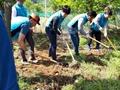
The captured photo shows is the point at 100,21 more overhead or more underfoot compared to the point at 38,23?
more underfoot

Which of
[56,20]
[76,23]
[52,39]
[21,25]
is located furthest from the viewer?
[76,23]

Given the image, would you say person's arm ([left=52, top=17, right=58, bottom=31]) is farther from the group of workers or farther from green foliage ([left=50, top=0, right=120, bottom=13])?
green foliage ([left=50, top=0, right=120, bottom=13])

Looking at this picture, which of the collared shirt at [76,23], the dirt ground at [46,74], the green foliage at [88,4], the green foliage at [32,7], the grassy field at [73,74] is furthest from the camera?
the green foliage at [32,7]

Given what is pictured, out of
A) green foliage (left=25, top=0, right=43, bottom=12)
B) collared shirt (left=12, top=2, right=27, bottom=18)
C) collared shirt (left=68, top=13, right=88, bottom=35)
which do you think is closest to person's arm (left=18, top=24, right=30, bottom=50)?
collared shirt (left=12, top=2, right=27, bottom=18)

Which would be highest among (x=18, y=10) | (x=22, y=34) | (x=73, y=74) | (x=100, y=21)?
(x=18, y=10)

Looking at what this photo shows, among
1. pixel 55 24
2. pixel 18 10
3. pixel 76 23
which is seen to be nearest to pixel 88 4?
pixel 76 23

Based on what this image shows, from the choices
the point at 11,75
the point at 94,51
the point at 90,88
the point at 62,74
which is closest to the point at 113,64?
the point at 62,74

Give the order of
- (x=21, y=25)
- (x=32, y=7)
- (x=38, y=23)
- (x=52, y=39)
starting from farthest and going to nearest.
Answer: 1. (x=32, y=7)
2. (x=52, y=39)
3. (x=21, y=25)
4. (x=38, y=23)

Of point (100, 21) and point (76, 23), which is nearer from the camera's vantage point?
point (76, 23)

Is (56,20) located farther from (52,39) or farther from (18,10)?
(18,10)

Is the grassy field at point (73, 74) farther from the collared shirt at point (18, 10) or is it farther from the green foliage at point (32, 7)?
the green foliage at point (32, 7)

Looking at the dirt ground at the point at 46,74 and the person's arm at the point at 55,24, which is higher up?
the person's arm at the point at 55,24

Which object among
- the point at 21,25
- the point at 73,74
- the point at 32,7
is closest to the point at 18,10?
the point at 21,25

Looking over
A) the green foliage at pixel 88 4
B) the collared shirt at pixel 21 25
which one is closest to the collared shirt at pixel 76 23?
the collared shirt at pixel 21 25
